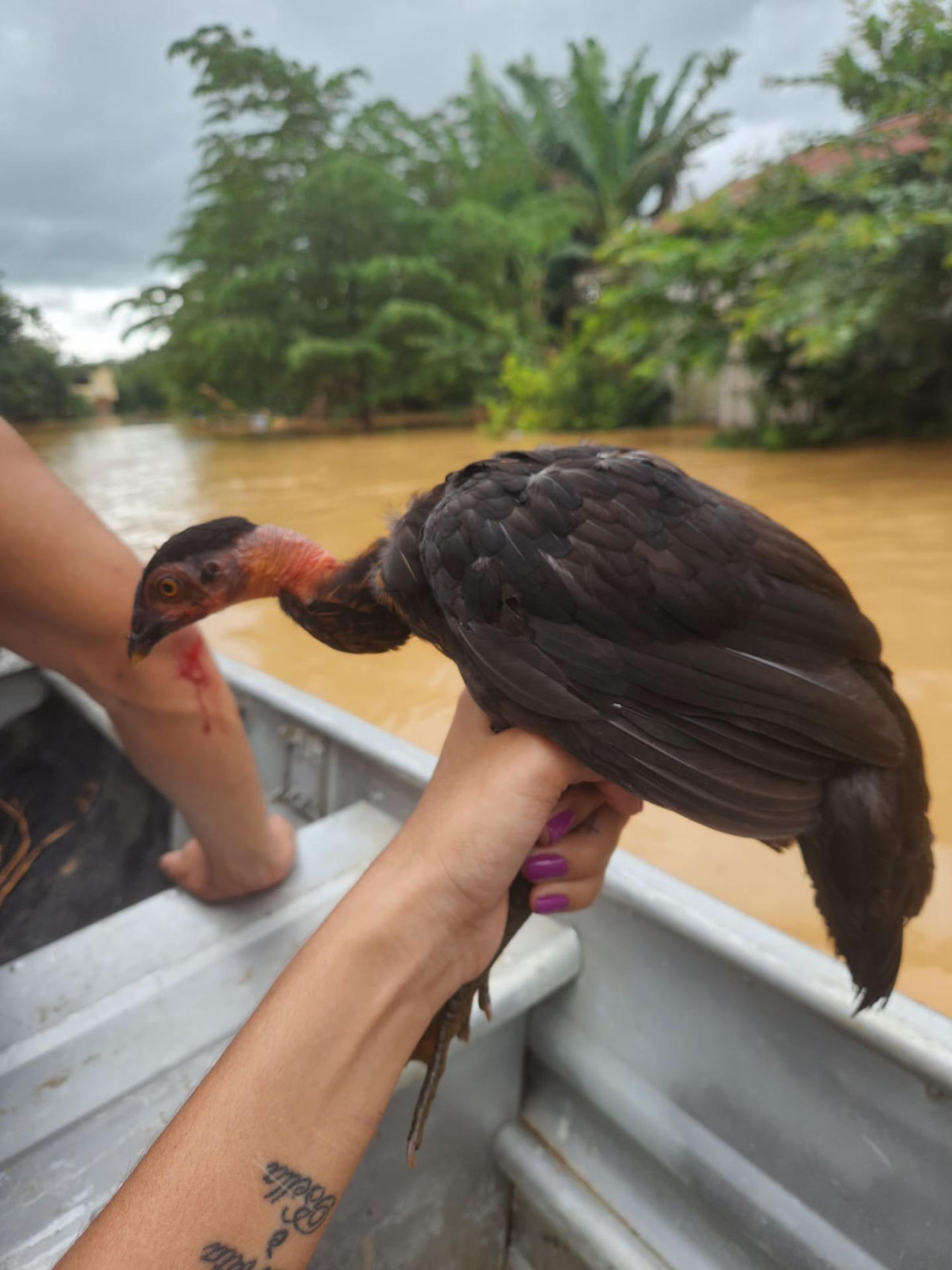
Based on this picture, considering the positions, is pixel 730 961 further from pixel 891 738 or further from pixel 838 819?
pixel 891 738

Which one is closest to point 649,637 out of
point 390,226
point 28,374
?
point 28,374

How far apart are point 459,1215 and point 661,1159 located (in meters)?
0.45

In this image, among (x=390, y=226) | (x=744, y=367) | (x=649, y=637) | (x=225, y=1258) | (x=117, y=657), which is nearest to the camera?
(x=225, y=1258)

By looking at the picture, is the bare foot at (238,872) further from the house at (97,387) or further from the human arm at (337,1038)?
the house at (97,387)

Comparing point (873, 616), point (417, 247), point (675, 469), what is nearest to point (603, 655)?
point (675, 469)

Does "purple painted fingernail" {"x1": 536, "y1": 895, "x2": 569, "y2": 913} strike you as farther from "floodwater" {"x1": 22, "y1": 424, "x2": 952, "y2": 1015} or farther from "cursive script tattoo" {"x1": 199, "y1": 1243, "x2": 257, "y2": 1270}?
"floodwater" {"x1": 22, "y1": 424, "x2": 952, "y2": 1015}

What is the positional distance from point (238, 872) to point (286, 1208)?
32.6 inches

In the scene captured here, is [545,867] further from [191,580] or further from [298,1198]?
[191,580]

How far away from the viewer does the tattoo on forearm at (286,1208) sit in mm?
764

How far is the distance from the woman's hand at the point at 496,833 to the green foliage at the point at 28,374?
40.2 inches

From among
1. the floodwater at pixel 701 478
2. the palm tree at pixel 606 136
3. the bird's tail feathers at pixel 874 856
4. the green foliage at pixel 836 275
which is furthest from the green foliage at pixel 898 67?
the palm tree at pixel 606 136

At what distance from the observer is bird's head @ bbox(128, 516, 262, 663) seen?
3.53ft

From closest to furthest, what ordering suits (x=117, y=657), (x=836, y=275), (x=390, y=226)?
(x=117, y=657) → (x=836, y=275) → (x=390, y=226)

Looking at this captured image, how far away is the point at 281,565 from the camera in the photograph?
1156 mm
